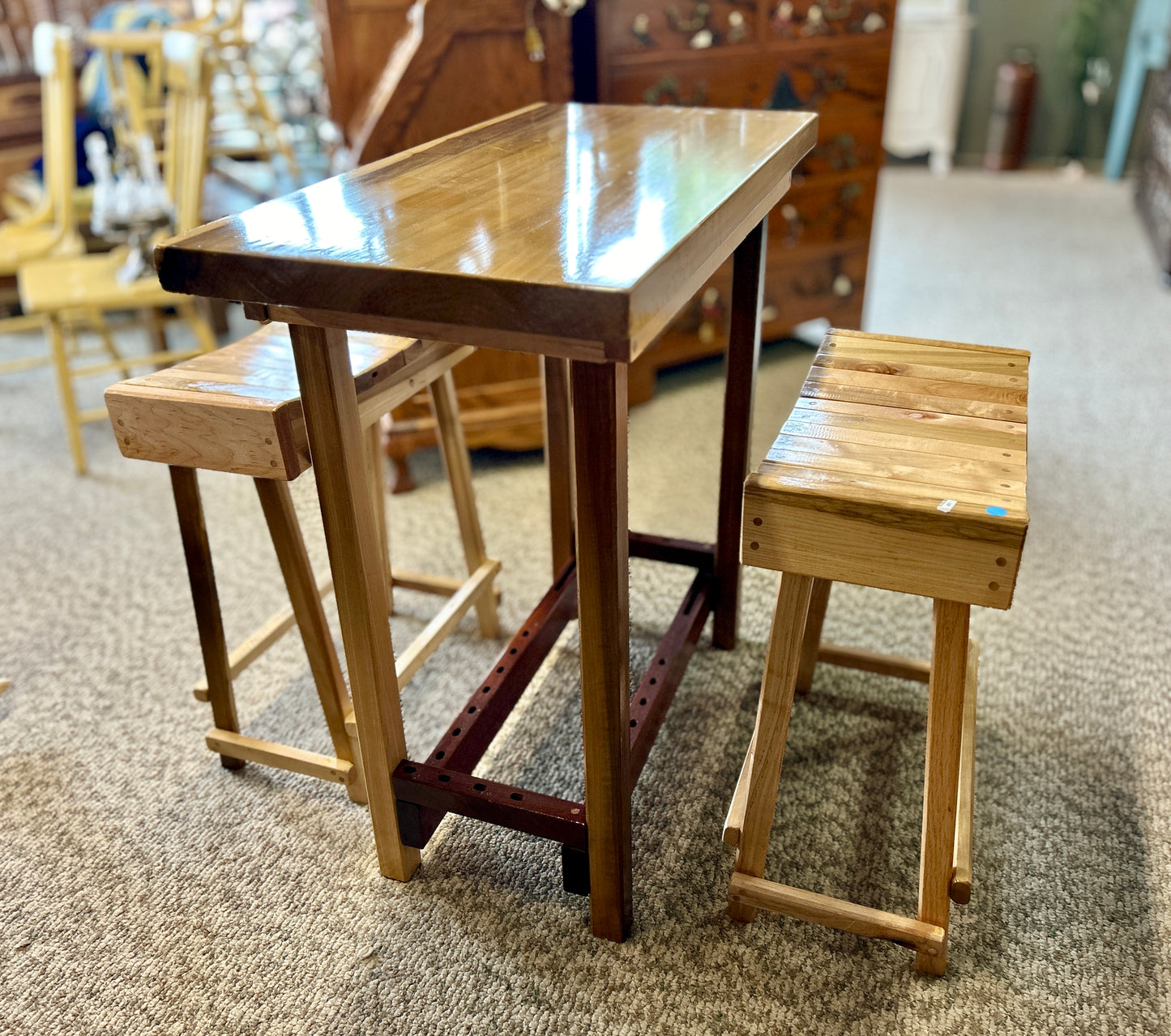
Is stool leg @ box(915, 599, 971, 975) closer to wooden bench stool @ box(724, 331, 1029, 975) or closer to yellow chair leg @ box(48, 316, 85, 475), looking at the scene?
wooden bench stool @ box(724, 331, 1029, 975)

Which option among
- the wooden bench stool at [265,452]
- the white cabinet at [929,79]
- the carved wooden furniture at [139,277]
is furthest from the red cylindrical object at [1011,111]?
the wooden bench stool at [265,452]

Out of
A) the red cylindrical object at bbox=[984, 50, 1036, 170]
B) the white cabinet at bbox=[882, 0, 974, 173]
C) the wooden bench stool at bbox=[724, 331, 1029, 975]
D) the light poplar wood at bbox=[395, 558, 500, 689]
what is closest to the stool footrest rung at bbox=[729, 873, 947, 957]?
the wooden bench stool at bbox=[724, 331, 1029, 975]

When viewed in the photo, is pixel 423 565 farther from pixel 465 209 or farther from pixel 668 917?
pixel 465 209

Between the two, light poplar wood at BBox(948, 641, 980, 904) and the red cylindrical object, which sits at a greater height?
the red cylindrical object

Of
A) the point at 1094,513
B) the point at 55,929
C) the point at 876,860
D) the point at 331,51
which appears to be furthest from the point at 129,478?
the point at 1094,513

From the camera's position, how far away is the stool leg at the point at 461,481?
178 cm

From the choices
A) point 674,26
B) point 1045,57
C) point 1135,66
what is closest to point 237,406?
point 674,26

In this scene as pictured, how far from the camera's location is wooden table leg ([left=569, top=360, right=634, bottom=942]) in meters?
1.04

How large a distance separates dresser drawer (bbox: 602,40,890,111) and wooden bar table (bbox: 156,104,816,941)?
984mm

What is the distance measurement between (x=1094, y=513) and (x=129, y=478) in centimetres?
246

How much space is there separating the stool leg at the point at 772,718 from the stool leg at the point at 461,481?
76 cm

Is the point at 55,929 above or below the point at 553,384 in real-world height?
below

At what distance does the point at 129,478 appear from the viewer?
2656 mm

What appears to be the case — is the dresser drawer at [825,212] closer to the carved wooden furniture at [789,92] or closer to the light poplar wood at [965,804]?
the carved wooden furniture at [789,92]
